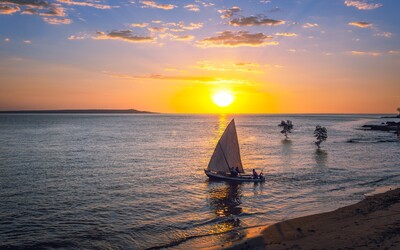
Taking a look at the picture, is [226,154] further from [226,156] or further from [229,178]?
[229,178]

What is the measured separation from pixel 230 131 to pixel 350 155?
3730 centimetres

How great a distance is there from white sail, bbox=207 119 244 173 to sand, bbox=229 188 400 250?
22005mm

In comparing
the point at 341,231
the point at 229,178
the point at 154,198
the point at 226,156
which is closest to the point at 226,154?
the point at 226,156

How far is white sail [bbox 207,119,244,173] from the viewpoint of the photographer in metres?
50.5

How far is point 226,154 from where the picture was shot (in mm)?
50625

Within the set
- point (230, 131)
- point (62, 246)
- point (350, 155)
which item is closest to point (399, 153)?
point (350, 155)

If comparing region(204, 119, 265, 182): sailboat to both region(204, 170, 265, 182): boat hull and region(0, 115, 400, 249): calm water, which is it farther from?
region(0, 115, 400, 249): calm water

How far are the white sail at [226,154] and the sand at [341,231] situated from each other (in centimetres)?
2201

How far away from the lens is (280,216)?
98.8ft

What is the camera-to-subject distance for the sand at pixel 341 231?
19.9 m

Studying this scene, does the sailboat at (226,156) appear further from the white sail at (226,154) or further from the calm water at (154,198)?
the calm water at (154,198)

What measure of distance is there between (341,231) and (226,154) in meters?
28.6

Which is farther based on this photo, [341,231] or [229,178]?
[229,178]

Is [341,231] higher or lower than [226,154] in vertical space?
lower
